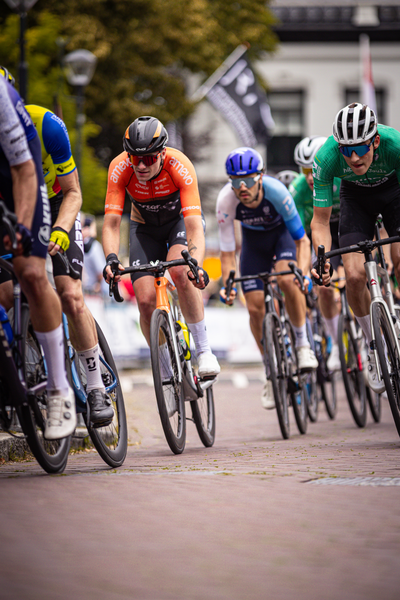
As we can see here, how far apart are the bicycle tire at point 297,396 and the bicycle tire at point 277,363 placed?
177mm

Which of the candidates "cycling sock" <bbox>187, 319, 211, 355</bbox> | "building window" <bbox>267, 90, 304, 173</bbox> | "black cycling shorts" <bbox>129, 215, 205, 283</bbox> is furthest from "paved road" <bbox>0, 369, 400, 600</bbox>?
"building window" <bbox>267, 90, 304, 173</bbox>

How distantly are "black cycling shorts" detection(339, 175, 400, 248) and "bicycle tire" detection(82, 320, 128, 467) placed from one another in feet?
7.08

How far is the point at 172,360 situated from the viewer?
679 centimetres

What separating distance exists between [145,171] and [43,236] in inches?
81.8

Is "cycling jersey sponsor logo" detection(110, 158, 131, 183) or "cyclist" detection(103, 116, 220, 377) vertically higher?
"cycling jersey sponsor logo" detection(110, 158, 131, 183)

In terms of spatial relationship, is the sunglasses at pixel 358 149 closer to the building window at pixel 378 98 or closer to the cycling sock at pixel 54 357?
the cycling sock at pixel 54 357

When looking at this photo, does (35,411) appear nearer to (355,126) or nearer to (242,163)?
(355,126)

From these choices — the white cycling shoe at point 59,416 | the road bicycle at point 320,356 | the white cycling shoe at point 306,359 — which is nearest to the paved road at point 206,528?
the white cycling shoe at point 59,416

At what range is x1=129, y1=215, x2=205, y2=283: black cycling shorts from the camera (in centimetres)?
732

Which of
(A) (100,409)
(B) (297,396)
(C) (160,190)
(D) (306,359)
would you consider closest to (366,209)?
(C) (160,190)

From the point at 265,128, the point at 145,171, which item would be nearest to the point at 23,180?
the point at 145,171

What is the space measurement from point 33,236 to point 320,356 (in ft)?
19.1

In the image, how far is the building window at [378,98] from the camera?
171 feet

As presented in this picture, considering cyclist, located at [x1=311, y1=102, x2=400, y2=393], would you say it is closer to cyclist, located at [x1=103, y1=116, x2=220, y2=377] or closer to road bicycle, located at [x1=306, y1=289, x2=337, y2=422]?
cyclist, located at [x1=103, y1=116, x2=220, y2=377]
